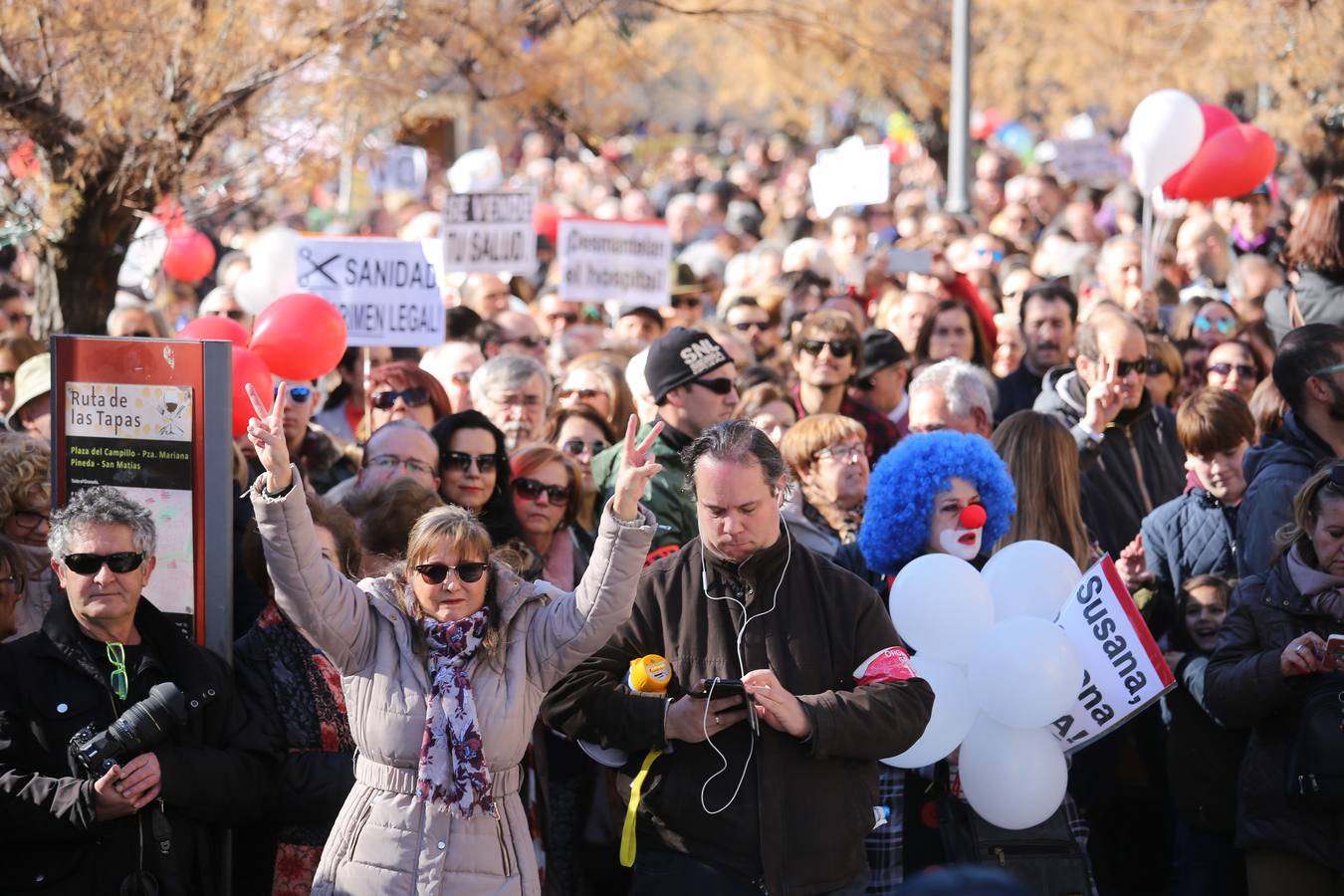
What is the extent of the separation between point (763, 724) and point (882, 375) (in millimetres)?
4113

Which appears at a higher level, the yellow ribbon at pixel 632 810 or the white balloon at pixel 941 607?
the white balloon at pixel 941 607

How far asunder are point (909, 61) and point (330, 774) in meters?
8.29

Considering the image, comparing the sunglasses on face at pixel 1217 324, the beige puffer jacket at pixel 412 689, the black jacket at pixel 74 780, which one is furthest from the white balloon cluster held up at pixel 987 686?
the sunglasses on face at pixel 1217 324

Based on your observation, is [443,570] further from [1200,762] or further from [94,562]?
[1200,762]

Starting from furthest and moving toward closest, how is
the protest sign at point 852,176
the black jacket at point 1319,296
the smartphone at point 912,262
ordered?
the protest sign at point 852,176 → the smartphone at point 912,262 → the black jacket at point 1319,296

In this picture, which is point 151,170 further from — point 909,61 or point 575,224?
point 909,61

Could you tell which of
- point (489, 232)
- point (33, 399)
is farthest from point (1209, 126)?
point (33, 399)

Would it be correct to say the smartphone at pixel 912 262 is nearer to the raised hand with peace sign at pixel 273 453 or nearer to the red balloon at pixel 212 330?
the red balloon at pixel 212 330

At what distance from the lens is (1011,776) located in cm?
493

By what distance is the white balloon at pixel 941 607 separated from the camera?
193 inches

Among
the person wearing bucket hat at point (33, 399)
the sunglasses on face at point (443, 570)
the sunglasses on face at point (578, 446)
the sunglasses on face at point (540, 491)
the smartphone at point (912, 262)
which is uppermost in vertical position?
the smartphone at point (912, 262)

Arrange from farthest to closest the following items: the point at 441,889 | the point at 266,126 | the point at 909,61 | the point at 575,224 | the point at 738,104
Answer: the point at 738,104 → the point at 909,61 → the point at 575,224 → the point at 266,126 → the point at 441,889

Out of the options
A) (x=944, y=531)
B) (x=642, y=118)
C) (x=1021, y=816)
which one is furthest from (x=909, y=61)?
(x=642, y=118)

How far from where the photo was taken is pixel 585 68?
13.3m
